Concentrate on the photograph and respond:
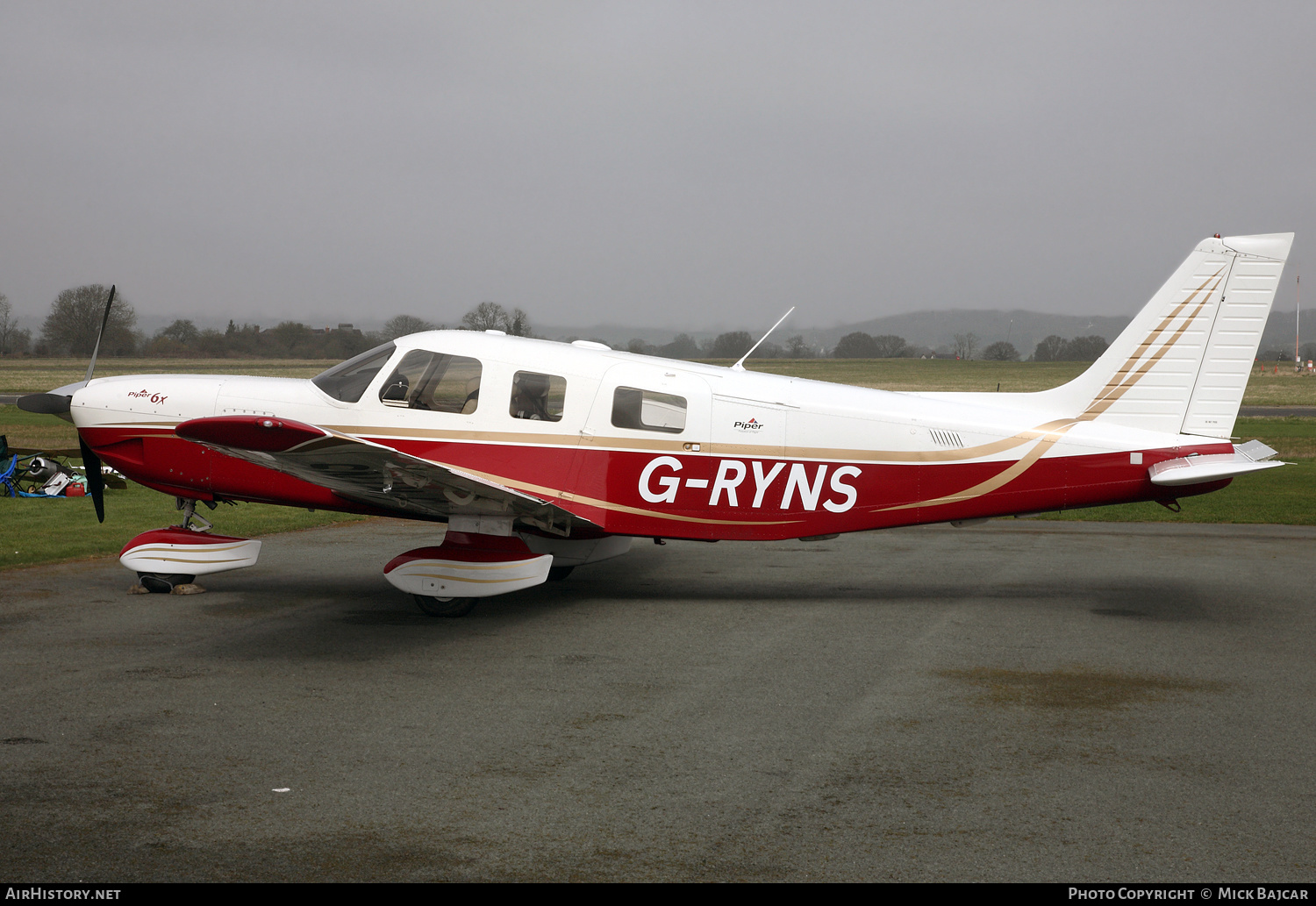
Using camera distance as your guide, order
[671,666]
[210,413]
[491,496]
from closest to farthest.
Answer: [671,666] → [491,496] → [210,413]

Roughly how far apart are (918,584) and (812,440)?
233 centimetres

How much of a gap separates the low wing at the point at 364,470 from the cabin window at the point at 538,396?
0.72 meters

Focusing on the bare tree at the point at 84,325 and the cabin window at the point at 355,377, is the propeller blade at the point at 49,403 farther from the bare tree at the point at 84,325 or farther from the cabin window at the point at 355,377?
the bare tree at the point at 84,325

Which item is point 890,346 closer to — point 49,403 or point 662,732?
point 49,403

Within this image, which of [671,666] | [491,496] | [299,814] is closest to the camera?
[299,814]

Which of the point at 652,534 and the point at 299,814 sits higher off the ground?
the point at 652,534

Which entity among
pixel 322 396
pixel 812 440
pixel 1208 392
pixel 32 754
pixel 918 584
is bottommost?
pixel 32 754

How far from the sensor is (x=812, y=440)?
8.53 m

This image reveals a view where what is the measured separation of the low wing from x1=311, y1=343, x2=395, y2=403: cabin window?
0.95 metres

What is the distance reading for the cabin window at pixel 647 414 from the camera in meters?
8.48

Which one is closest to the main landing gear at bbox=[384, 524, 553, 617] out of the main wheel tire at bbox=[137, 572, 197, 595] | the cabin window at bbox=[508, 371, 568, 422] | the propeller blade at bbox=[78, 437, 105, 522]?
the cabin window at bbox=[508, 371, 568, 422]

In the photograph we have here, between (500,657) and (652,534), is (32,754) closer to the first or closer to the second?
(500,657)

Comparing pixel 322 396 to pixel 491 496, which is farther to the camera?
pixel 322 396

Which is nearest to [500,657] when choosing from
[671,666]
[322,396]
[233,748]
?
[671,666]
